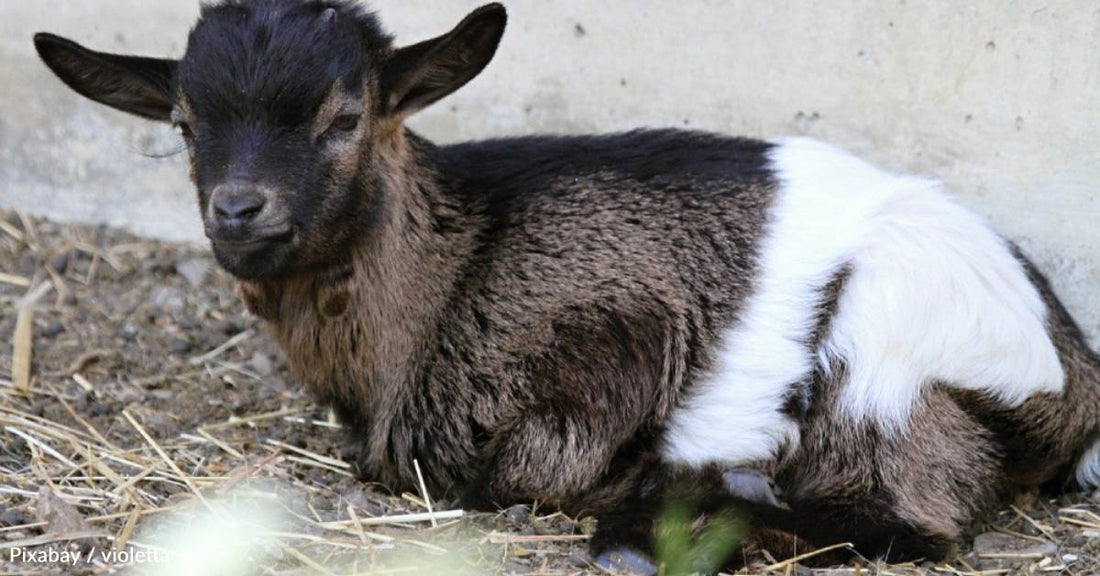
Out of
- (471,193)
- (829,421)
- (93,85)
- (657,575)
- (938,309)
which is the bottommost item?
(657,575)

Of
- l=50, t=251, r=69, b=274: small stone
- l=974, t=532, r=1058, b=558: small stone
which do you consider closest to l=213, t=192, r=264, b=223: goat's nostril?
l=974, t=532, r=1058, b=558: small stone

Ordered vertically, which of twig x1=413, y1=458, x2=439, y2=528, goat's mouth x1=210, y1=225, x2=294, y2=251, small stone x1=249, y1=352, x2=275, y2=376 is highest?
goat's mouth x1=210, y1=225, x2=294, y2=251

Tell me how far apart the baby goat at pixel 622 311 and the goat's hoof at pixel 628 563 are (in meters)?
0.22

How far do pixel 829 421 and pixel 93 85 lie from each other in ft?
8.65

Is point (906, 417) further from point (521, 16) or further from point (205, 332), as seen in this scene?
point (205, 332)

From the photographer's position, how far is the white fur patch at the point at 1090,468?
486 centimetres

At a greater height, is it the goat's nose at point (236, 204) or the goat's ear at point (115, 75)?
the goat's ear at point (115, 75)

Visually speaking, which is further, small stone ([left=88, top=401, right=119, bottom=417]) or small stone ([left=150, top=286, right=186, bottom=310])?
small stone ([left=150, top=286, right=186, bottom=310])

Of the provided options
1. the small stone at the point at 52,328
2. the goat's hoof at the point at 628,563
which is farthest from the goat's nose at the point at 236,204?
the small stone at the point at 52,328

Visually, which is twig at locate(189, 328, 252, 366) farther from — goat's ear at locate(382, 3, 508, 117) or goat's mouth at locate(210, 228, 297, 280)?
goat's ear at locate(382, 3, 508, 117)

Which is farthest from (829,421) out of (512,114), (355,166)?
(512,114)

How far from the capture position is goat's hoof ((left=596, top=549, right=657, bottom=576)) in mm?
4102

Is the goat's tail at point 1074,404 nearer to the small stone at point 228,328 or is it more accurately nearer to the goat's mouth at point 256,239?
the goat's mouth at point 256,239

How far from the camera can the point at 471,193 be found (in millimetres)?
4844
